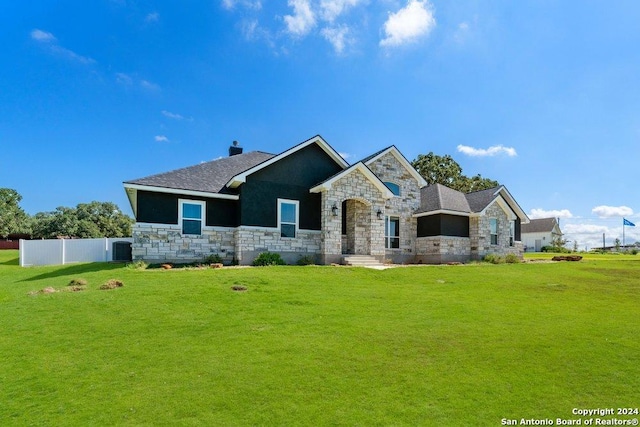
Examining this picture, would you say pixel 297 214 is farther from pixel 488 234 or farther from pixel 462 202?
pixel 488 234

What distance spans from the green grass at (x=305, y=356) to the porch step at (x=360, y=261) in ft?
22.4

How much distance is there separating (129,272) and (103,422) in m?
10.5

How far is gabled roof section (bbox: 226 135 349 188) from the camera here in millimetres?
16766

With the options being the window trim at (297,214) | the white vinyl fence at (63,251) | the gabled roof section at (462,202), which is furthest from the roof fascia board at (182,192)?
the gabled roof section at (462,202)

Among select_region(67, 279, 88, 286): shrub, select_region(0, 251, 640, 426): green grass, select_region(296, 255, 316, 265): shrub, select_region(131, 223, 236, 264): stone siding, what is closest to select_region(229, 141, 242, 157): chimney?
select_region(131, 223, 236, 264): stone siding

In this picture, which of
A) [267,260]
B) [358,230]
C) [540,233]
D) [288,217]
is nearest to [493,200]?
[358,230]

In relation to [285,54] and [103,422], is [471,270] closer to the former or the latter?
[285,54]

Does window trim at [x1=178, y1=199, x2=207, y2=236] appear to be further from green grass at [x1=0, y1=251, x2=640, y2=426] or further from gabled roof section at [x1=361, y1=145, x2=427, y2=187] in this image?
gabled roof section at [x1=361, y1=145, x2=427, y2=187]

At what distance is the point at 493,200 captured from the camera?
76.5 ft

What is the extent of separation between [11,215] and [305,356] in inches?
2302

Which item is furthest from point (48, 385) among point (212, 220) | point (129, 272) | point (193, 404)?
point (212, 220)

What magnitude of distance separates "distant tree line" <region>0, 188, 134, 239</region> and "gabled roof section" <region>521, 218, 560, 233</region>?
63988 mm

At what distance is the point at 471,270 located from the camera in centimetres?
1659

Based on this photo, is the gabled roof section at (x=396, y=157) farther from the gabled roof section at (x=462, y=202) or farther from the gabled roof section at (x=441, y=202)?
the gabled roof section at (x=462, y=202)
